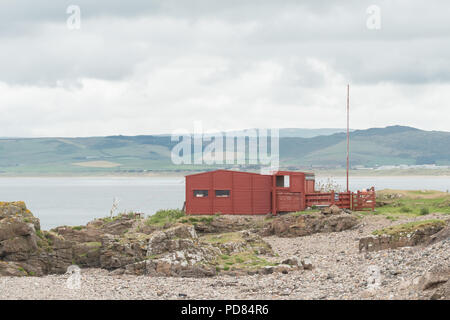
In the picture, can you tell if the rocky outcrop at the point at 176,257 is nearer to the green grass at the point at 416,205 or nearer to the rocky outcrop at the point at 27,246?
the rocky outcrop at the point at 27,246

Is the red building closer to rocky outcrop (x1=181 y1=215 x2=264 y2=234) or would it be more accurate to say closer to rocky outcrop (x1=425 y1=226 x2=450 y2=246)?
rocky outcrop (x1=181 y1=215 x2=264 y2=234)

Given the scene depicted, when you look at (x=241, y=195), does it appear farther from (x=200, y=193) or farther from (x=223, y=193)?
(x=200, y=193)

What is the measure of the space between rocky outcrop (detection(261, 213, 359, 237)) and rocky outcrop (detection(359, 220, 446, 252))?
9338 millimetres

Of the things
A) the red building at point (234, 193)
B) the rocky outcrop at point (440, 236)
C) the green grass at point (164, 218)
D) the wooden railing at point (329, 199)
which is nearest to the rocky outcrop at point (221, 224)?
the green grass at point (164, 218)

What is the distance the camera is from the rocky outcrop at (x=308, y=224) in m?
36.5

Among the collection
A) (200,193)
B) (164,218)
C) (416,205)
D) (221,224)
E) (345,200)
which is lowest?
(221,224)

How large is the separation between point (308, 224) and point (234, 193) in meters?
7.03

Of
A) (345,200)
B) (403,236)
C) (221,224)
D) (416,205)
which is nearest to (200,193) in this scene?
(221,224)

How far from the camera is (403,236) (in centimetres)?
2575

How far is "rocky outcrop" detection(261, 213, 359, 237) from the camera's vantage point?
36.5 m

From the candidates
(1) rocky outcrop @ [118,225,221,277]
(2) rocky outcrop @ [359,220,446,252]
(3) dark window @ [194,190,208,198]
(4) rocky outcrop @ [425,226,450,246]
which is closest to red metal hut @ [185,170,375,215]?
(3) dark window @ [194,190,208,198]
